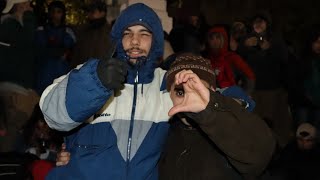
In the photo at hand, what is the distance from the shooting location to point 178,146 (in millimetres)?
2883

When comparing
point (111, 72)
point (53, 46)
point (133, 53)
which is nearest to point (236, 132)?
point (111, 72)

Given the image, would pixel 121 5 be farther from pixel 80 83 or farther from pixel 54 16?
pixel 80 83

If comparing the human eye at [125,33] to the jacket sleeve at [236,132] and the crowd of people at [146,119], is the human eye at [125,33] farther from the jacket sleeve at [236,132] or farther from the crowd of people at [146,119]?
the jacket sleeve at [236,132]

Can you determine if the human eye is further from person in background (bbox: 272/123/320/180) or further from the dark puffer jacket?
person in background (bbox: 272/123/320/180)

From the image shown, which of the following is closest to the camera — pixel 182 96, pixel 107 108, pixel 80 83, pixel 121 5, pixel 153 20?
pixel 80 83

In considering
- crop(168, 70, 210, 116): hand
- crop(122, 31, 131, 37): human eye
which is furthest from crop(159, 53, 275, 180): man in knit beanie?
crop(122, 31, 131, 37): human eye

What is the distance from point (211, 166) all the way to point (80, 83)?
73cm

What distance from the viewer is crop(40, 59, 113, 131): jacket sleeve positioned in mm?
2555

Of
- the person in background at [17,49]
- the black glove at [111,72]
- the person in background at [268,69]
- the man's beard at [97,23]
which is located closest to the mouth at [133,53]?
the black glove at [111,72]

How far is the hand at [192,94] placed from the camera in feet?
8.24

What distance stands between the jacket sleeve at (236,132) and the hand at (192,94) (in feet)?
0.09

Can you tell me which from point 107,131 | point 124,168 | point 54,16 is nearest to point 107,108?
point 107,131

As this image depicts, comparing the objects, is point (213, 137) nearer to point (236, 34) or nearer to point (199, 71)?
point (199, 71)

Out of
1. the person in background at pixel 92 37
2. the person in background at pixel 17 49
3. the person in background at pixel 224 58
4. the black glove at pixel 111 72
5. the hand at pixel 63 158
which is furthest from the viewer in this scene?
the person in background at pixel 92 37
